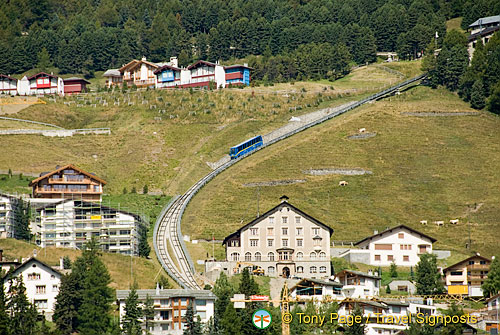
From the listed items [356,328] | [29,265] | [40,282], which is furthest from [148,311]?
[356,328]

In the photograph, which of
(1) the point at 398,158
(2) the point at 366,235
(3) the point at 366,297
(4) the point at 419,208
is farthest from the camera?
(1) the point at 398,158

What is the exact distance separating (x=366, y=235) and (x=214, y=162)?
4738 cm

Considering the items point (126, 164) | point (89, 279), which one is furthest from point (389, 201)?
point (89, 279)

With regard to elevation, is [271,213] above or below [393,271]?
above

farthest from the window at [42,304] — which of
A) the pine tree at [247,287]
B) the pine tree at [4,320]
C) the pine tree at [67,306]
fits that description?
the pine tree at [247,287]

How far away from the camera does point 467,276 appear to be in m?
135

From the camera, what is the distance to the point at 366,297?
422ft

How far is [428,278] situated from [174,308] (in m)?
31.9

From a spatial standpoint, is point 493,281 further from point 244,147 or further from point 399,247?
point 244,147

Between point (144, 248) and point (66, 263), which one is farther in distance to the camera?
point (144, 248)

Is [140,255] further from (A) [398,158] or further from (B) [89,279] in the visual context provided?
(A) [398,158]

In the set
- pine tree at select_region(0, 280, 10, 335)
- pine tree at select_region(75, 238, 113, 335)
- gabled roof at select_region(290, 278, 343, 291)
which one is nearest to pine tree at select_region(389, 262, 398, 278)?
gabled roof at select_region(290, 278, 343, 291)

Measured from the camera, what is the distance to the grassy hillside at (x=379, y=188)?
157 metres

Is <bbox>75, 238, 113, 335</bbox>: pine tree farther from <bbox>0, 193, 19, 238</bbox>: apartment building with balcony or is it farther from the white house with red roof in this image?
the white house with red roof
